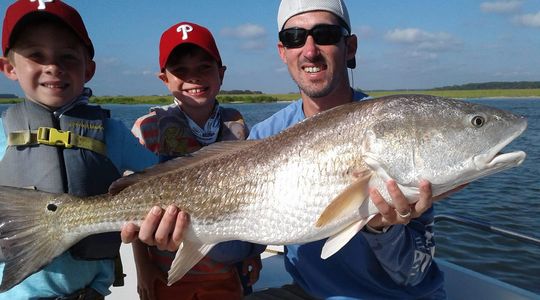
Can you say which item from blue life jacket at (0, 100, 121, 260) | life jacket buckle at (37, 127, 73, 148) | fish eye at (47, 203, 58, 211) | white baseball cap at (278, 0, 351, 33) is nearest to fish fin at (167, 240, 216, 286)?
blue life jacket at (0, 100, 121, 260)

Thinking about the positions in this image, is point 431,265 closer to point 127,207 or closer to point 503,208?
point 127,207

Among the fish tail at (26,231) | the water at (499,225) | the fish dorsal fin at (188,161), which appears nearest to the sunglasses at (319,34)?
the fish dorsal fin at (188,161)

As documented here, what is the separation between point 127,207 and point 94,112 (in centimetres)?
78

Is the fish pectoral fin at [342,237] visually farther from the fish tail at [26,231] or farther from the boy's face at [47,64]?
the boy's face at [47,64]

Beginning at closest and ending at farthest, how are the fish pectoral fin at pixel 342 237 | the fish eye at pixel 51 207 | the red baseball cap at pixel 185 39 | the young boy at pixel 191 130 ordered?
the fish pectoral fin at pixel 342 237
the fish eye at pixel 51 207
the young boy at pixel 191 130
the red baseball cap at pixel 185 39

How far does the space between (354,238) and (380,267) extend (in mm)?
268

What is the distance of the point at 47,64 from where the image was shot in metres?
2.85

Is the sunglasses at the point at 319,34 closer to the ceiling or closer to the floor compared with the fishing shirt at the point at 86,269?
closer to the ceiling

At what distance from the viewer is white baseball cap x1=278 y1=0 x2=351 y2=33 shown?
143 inches

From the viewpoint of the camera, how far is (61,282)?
2.81 metres

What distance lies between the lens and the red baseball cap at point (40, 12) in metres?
2.82

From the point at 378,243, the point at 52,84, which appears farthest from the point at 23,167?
the point at 378,243

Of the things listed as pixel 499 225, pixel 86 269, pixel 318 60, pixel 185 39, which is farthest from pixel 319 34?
pixel 499 225

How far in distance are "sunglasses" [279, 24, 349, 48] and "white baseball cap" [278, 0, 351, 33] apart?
128mm
